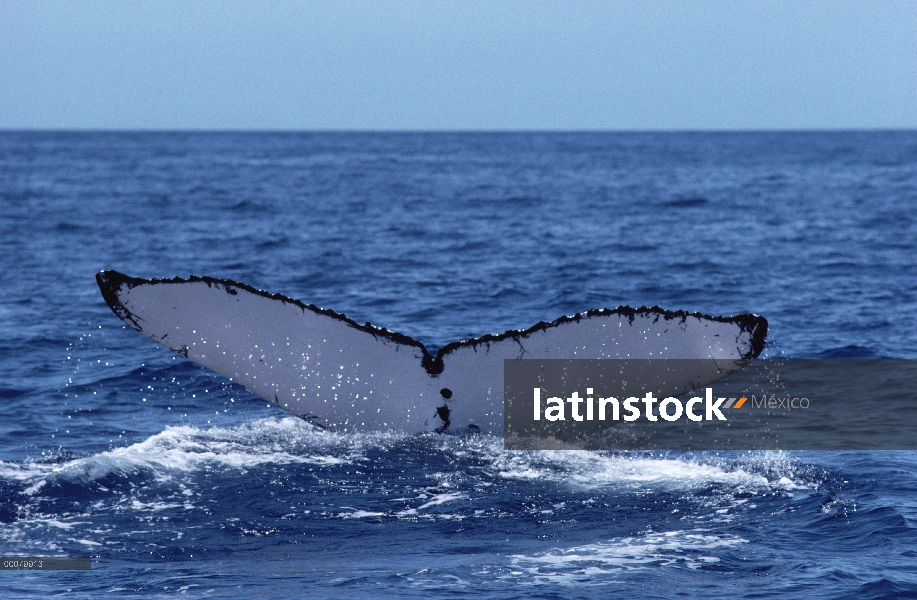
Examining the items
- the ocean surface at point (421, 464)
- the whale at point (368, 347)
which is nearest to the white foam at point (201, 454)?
the ocean surface at point (421, 464)

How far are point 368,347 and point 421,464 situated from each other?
146 centimetres

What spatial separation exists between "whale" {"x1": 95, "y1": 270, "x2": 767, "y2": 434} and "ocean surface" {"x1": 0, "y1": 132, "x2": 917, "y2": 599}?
2.09ft

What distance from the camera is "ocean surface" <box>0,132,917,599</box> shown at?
685 centimetres

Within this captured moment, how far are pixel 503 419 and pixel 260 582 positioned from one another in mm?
2025

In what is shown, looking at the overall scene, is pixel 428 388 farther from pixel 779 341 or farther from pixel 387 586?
pixel 779 341

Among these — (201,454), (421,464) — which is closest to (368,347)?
(421,464)

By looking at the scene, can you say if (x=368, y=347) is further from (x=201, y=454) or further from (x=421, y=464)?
(x=201, y=454)

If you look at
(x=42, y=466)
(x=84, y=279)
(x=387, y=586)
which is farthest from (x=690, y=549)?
(x=84, y=279)

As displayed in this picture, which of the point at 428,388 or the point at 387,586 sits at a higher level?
the point at 428,388

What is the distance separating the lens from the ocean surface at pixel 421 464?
270 inches

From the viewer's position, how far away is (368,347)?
7488 mm

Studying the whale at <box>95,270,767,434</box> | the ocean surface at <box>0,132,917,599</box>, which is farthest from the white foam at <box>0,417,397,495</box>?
the whale at <box>95,270,767,434</box>

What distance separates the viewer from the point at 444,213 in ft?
118

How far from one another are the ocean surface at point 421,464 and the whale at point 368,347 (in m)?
0.64
